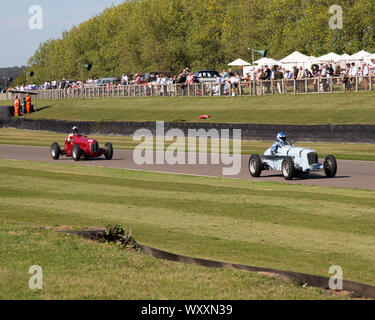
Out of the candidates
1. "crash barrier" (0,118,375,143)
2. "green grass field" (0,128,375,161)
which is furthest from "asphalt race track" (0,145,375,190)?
"crash barrier" (0,118,375,143)

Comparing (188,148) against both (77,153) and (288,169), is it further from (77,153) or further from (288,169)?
(288,169)

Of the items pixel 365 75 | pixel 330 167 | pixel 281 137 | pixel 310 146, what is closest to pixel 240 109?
pixel 365 75

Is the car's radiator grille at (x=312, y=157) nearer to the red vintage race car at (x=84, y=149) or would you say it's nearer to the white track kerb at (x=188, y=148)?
the white track kerb at (x=188, y=148)

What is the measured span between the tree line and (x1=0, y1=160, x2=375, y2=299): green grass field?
5630 centimetres

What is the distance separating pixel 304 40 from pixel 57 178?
5889 centimetres

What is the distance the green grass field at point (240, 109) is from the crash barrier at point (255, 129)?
3.23 metres

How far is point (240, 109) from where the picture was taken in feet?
137

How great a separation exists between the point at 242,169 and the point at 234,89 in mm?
24587

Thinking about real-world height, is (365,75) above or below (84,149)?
above

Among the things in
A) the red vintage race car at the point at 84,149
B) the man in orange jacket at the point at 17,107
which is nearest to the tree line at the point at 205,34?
the man in orange jacket at the point at 17,107

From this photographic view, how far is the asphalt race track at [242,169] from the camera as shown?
58.0ft

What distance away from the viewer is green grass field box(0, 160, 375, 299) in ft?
23.0

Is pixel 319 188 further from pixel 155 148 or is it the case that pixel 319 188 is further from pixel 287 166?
pixel 155 148

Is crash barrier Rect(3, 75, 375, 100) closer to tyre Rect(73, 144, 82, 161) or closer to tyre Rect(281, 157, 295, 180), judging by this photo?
tyre Rect(73, 144, 82, 161)
